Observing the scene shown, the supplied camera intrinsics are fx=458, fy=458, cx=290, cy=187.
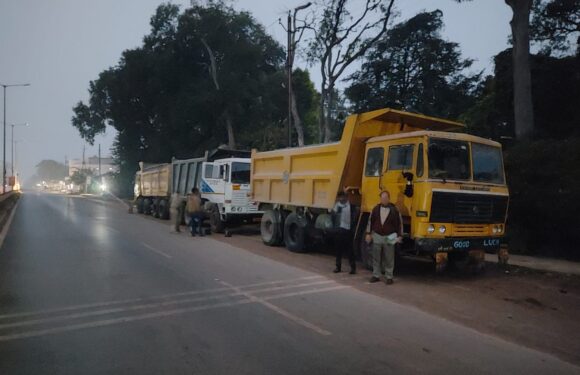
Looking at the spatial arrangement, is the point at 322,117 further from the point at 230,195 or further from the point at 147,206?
the point at 147,206

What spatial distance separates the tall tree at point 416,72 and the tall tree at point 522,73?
1719cm

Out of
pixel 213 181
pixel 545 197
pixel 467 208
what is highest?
pixel 213 181

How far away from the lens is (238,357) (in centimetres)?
470

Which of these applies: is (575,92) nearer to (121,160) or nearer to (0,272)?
(0,272)

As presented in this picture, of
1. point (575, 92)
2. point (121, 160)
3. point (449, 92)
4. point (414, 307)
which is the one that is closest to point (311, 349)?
point (414, 307)

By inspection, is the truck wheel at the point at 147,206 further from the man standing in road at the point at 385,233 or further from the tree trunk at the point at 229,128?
the man standing in road at the point at 385,233

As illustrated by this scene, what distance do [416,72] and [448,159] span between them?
2653cm

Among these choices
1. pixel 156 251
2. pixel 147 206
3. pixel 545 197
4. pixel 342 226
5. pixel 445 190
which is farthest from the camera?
pixel 147 206

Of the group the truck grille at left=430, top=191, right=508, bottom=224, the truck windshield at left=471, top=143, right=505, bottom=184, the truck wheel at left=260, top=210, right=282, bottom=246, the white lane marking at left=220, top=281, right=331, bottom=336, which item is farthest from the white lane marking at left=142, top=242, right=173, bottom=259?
the truck windshield at left=471, top=143, right=505, bottom=184

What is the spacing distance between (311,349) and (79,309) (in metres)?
3.54

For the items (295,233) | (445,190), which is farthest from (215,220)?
(445,190)

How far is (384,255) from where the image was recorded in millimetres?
9000

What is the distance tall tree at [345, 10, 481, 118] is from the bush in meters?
21.1

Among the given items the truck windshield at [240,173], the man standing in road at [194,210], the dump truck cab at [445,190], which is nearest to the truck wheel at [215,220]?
the man standing in road at [194,210]
